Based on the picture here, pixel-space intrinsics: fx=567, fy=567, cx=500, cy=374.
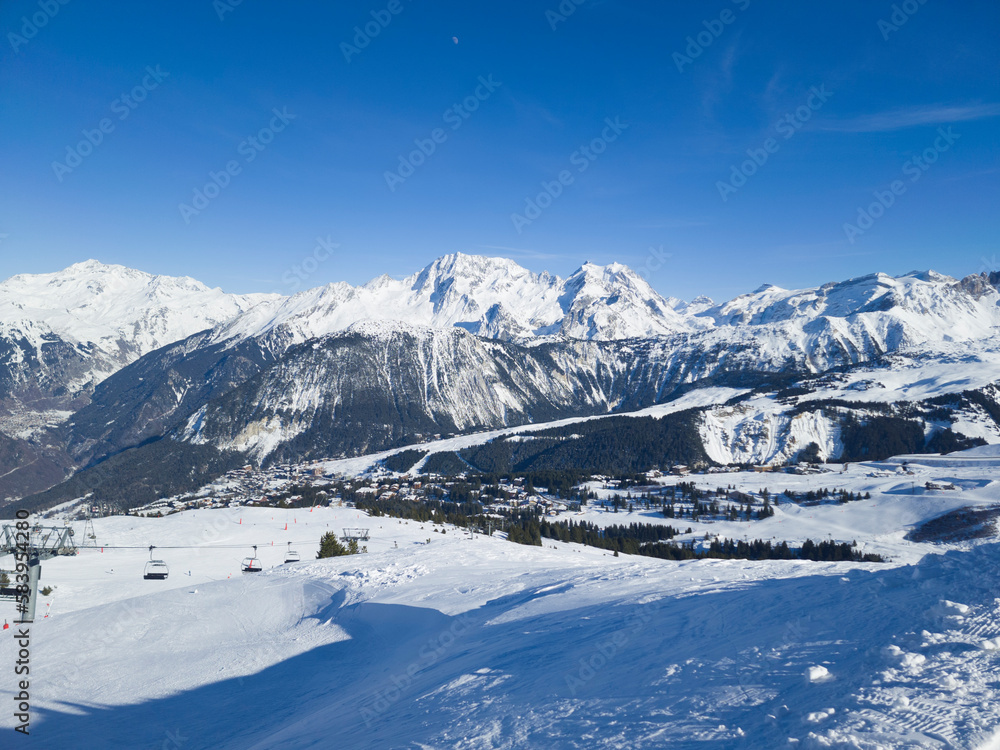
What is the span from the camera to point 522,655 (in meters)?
17.3

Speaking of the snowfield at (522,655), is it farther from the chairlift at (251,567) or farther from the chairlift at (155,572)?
the chairlift at (251,567)

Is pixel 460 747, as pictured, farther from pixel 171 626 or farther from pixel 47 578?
pixel 47 578

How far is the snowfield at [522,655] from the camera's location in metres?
10.6

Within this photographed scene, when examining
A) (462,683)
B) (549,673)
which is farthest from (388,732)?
(549,673)

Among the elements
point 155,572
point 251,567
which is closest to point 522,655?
point 251,567

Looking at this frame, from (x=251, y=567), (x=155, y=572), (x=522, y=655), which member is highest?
(x=522, y=655)

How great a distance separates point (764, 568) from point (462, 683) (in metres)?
16.2

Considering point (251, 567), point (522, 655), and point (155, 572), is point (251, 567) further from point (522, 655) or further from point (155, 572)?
point (522, 655)

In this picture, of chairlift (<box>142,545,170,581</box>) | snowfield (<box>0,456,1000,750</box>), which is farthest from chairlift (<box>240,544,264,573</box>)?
chairlift (<box>142,545,170,581</box>)

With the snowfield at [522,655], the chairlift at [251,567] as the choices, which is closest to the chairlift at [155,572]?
the snowfield at [522,655]

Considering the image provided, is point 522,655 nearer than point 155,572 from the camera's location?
Yes

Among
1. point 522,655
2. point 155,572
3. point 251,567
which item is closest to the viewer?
point 522,655

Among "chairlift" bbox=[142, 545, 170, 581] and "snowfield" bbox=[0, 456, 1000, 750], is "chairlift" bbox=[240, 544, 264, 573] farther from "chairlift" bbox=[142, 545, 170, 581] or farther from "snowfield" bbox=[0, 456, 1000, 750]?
"chairlift" bbox=[142, 545, 170, 581]

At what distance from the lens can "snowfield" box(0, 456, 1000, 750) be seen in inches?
416
